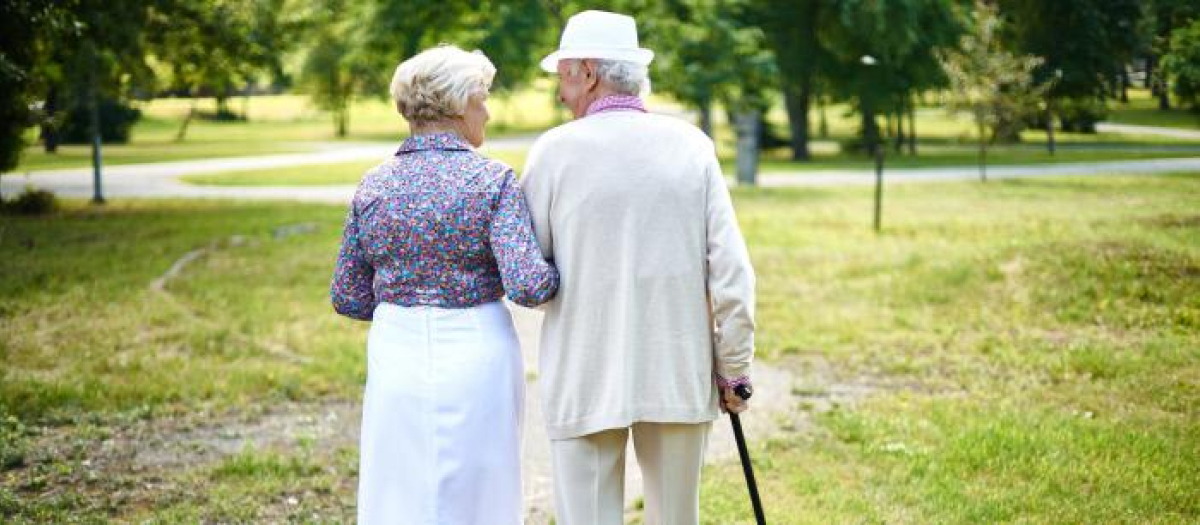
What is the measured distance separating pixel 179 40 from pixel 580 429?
658 inches

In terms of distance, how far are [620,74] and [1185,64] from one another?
568cm

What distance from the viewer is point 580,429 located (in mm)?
3668

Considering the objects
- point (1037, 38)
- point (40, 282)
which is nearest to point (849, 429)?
point (1037, 38)

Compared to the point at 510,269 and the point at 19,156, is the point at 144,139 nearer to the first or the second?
the point at 19,156

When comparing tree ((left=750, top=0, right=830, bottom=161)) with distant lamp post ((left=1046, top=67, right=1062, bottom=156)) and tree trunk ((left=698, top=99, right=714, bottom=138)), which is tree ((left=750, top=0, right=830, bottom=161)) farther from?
distant lamp post ((left=1046, top=67, right=1062, bottom=156))

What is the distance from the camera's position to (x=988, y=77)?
1194 centimetres

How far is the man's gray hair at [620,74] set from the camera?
11.9 feet

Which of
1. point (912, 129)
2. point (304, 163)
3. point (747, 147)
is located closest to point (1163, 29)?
point (747, 147)

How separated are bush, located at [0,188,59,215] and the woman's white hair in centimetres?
1547

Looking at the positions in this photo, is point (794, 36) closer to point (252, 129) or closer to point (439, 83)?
point (252, 129)

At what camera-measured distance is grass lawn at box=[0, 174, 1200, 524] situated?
5551mm

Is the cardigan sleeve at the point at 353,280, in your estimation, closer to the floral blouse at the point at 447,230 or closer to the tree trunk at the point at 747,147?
the floral blouse at the point at 447,230

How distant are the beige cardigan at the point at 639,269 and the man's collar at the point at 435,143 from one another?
24 cm

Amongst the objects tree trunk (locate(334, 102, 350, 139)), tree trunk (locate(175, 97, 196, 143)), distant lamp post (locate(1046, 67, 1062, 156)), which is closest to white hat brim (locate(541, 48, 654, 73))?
distant lamp post (locate(1046, 67, 1062, 156))
